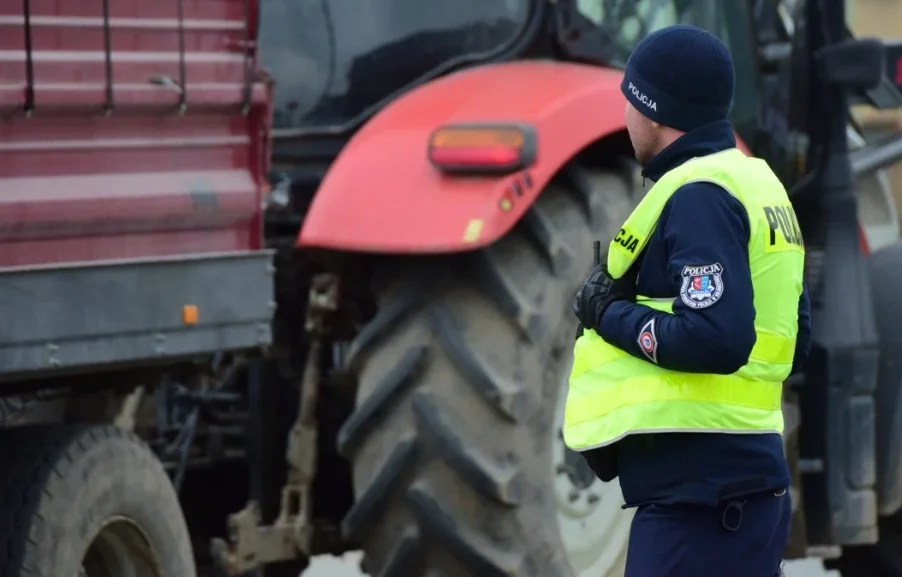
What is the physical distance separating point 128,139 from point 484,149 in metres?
0.91

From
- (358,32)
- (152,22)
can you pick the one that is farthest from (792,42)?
(152,22)

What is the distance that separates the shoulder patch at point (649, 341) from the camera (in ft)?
11.1

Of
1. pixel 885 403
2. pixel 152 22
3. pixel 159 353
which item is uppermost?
pixel 152 22

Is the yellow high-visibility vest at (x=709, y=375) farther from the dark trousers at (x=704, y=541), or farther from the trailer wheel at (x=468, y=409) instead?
the trailer wheel at (x=468, y=409)

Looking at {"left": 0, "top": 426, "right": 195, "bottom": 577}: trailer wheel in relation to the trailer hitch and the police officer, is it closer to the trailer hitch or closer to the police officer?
the trailer hitch

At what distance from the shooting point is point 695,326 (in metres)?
3.33

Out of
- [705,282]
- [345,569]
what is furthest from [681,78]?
[345,569]

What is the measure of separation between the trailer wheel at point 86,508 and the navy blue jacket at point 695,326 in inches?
46.4

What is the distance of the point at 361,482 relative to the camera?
15.5ft

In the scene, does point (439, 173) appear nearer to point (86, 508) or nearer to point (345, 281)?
point (345, 281)

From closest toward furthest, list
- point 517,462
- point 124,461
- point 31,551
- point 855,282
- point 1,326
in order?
point 1,326
point 31,551
point 124,461
point 517,462
point 855,282

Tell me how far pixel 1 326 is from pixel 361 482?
1325mm

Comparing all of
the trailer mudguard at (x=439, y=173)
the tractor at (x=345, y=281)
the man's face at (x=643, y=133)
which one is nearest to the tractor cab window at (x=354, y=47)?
the tractor at (x=345, y=281)

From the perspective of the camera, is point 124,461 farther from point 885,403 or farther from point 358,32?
point 885,403
